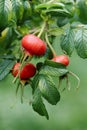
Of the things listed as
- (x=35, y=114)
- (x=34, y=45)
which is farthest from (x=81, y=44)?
(x=35, y=114)

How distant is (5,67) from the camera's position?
1.74 m

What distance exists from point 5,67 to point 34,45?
0.67 feet

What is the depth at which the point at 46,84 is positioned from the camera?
163 centimetres

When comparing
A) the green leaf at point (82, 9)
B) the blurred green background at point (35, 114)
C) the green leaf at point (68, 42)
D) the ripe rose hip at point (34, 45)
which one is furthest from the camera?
the blurred green background at point (35, 114)

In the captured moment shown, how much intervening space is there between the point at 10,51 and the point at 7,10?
0.92 ft

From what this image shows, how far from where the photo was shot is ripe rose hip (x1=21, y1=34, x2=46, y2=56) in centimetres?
158

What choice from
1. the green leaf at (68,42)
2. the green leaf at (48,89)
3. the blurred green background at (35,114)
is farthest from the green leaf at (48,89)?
the blurred green background at (35,114)

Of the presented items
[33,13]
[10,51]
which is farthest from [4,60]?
[33,13]

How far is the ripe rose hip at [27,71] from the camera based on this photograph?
162cm

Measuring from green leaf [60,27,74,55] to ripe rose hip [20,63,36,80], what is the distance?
14cm

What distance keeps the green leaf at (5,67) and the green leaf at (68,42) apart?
0.19 meters

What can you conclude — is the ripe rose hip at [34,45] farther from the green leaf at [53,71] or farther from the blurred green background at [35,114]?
the blurred green background at [35,114]

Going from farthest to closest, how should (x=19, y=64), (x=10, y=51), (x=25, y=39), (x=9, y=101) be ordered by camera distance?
(x=9, y=101), (x=10, y=51), (x=19, y=64), (x=25, y=39)

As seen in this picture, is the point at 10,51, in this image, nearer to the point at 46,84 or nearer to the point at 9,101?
the point at 46,84
